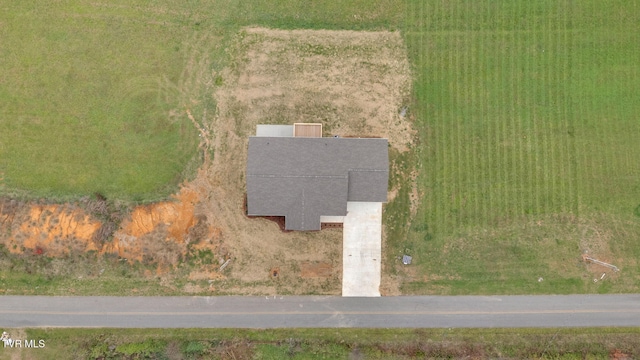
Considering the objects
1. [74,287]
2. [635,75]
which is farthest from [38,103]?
[635,75]

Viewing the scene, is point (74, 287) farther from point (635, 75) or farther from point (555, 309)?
point (635, 75)

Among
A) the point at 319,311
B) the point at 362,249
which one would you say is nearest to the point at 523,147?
the point at 362,249

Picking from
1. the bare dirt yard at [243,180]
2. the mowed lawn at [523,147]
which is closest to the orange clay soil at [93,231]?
the bare dirt yard at [243,180]

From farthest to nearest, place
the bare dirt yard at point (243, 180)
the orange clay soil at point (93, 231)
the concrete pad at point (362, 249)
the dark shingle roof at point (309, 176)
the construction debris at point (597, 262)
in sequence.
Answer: the construction debris at point (597, 262) → the concrete pad at point (362, 249) → the bare dirt yard at point (243, 180) → the orange clay soil at point (93, 231) → the dark shingle roof at point (309, 176)

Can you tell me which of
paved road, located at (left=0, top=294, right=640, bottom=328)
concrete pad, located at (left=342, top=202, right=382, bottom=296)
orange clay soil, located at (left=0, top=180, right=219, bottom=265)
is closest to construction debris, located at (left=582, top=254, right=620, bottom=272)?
paved road, located at (left=0, top=294, right=640, bottom=328)

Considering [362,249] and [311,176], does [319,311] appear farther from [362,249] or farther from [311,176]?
[311,176]

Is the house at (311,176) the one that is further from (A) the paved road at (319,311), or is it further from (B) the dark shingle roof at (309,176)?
(A) the paved road at (319,311)

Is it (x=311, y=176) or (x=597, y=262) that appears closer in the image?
(x=311, y=176)
